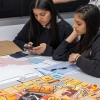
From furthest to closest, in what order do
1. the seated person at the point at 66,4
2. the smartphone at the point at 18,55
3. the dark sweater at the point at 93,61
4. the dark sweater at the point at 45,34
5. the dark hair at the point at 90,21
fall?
the seated person at the point at 66,4
the dark sweater at the point at 45,34
the smartphone at the point at 18,55
the dark hair at the point at 90,21
the dark sweater at the point at 93,61

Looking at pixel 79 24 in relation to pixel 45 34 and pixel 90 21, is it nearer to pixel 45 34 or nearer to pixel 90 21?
pixel 90 21

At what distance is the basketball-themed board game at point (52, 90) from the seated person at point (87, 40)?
0.55 feet

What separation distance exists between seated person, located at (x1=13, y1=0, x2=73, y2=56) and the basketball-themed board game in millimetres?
526

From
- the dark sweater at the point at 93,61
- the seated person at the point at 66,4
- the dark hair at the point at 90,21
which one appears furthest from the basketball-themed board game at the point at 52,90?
the seated person at the point at 66,4

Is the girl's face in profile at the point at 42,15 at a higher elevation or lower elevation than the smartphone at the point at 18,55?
higher

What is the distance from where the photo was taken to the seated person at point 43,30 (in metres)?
1.63

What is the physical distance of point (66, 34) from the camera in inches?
68.8

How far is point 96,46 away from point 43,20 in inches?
20.3

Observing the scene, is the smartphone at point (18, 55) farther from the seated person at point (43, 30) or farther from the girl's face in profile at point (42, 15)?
the girl's face in profile at point (42, 15)

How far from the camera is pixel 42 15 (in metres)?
1.65

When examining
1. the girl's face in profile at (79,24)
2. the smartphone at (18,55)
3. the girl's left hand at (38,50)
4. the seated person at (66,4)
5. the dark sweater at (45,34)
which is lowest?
the smartphone at (18,55)

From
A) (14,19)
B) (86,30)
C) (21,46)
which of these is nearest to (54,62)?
(86,30)

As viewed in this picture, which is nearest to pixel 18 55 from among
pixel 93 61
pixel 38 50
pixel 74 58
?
pixel 38 50

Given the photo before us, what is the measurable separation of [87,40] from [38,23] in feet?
1.69
